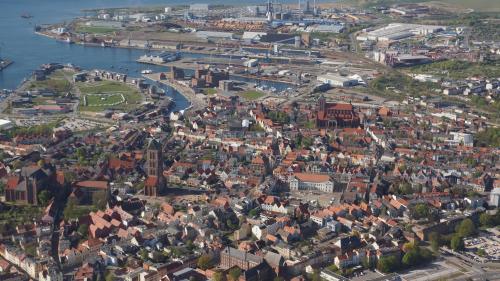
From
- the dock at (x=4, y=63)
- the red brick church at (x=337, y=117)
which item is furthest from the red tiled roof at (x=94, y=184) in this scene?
the dock at (x=4, y=63)

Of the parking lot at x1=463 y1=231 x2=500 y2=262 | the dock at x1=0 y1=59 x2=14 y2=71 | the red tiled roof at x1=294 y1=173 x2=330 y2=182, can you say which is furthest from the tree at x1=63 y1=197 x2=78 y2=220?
the dock at x1=0 y1=59 x2=14 y2=71

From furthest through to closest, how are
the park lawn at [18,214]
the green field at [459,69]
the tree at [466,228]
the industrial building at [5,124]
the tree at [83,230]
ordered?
the green field at [459,69]
the industrial building at [5,124]
the park lawn at [18,214]
the tree at [466,228]
the tree at [83,230]

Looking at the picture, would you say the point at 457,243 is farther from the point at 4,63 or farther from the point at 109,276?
the point at 4,63

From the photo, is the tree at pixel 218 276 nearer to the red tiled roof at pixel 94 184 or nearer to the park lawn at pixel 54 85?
the red tiled roof at pixel 94 184

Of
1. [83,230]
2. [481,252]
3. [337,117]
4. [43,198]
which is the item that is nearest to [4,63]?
[337,117]

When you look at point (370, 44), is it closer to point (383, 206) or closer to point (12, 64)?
point (12, 64)
